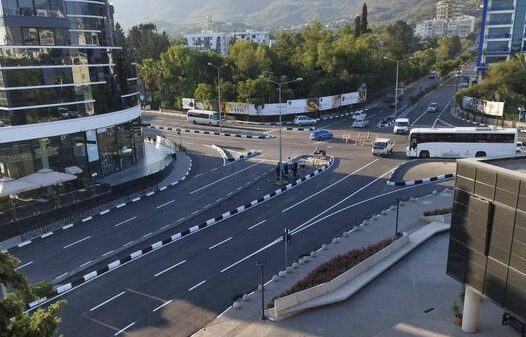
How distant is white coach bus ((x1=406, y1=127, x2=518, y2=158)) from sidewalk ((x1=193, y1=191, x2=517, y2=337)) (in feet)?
74.1

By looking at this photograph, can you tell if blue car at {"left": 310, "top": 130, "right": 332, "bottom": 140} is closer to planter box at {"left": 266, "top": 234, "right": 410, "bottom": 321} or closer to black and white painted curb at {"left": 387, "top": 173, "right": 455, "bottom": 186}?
black and white painted curb at {"left": 387, "top": 173, "right": 455, "bottom": 186}

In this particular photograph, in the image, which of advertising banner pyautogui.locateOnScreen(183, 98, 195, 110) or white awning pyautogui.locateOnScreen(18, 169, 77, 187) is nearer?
white awning pyautogui.locateOnScreen(18, 169, 77, 187)

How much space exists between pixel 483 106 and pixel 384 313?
184 feet

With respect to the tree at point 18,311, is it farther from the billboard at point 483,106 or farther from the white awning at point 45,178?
the billboard at point 483,106

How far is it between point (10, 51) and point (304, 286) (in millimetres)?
27034

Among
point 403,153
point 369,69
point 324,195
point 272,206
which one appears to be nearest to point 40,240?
point 272,206

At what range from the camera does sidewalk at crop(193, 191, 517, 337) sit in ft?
51.3

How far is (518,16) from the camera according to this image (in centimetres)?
8875

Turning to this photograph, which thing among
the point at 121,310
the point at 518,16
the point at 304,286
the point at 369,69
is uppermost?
the point at 518,16

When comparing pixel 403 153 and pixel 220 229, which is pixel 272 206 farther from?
pixel 403 153

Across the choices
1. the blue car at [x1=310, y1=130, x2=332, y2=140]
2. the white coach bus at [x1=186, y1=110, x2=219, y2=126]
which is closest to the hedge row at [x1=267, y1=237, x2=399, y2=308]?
the blue car at [x1=310, y1=130, x2=332, y2=140]

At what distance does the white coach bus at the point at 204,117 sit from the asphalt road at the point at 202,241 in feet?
69.3

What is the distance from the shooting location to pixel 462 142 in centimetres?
4125

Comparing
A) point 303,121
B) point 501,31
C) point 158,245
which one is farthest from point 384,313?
point 501,31
